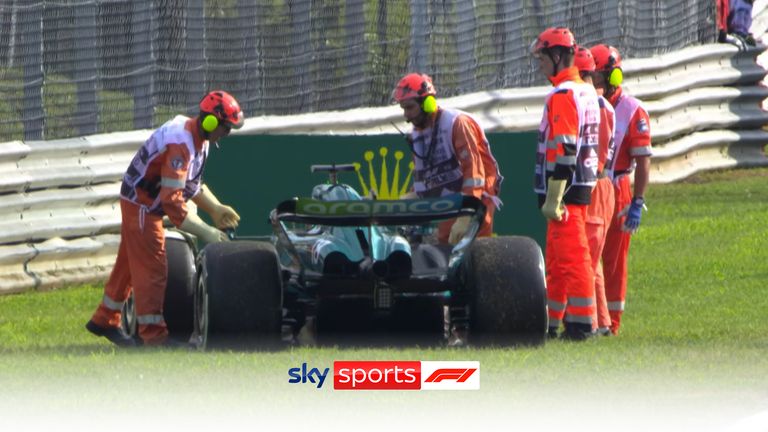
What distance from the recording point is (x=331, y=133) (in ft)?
52.7

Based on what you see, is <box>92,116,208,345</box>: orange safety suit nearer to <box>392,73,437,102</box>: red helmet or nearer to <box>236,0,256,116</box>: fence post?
<box>392,73,437,102</box>: red helmet

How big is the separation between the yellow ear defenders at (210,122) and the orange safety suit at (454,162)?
1507 millimetres

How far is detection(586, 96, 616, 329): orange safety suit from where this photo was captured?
11.1m

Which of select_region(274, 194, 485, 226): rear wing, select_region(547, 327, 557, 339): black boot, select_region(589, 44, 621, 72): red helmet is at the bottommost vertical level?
select_region(547, 327, 557, 339): black boot

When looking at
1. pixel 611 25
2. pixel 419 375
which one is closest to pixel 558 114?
pixel 419 375

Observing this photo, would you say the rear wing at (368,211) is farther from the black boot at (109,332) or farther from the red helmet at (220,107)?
the black boot at (109,332)

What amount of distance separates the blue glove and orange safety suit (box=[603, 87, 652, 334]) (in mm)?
51

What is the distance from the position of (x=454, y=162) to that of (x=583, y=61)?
3.59ft

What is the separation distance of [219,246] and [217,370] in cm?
130

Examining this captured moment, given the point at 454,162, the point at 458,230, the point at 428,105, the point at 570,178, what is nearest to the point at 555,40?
the point at 570,178

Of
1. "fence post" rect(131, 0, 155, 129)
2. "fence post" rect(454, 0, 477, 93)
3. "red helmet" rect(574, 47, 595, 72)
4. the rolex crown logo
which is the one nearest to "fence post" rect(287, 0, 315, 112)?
"fence post" rect(131, 0, 155, 129)

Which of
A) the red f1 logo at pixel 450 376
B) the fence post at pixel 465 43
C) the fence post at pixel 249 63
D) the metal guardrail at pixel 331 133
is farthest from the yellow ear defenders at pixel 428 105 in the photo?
the fence post at pixel 465 43

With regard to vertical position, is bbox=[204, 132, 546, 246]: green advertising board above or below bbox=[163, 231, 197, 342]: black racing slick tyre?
above

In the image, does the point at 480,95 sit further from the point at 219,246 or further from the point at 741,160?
the point at 219,246
